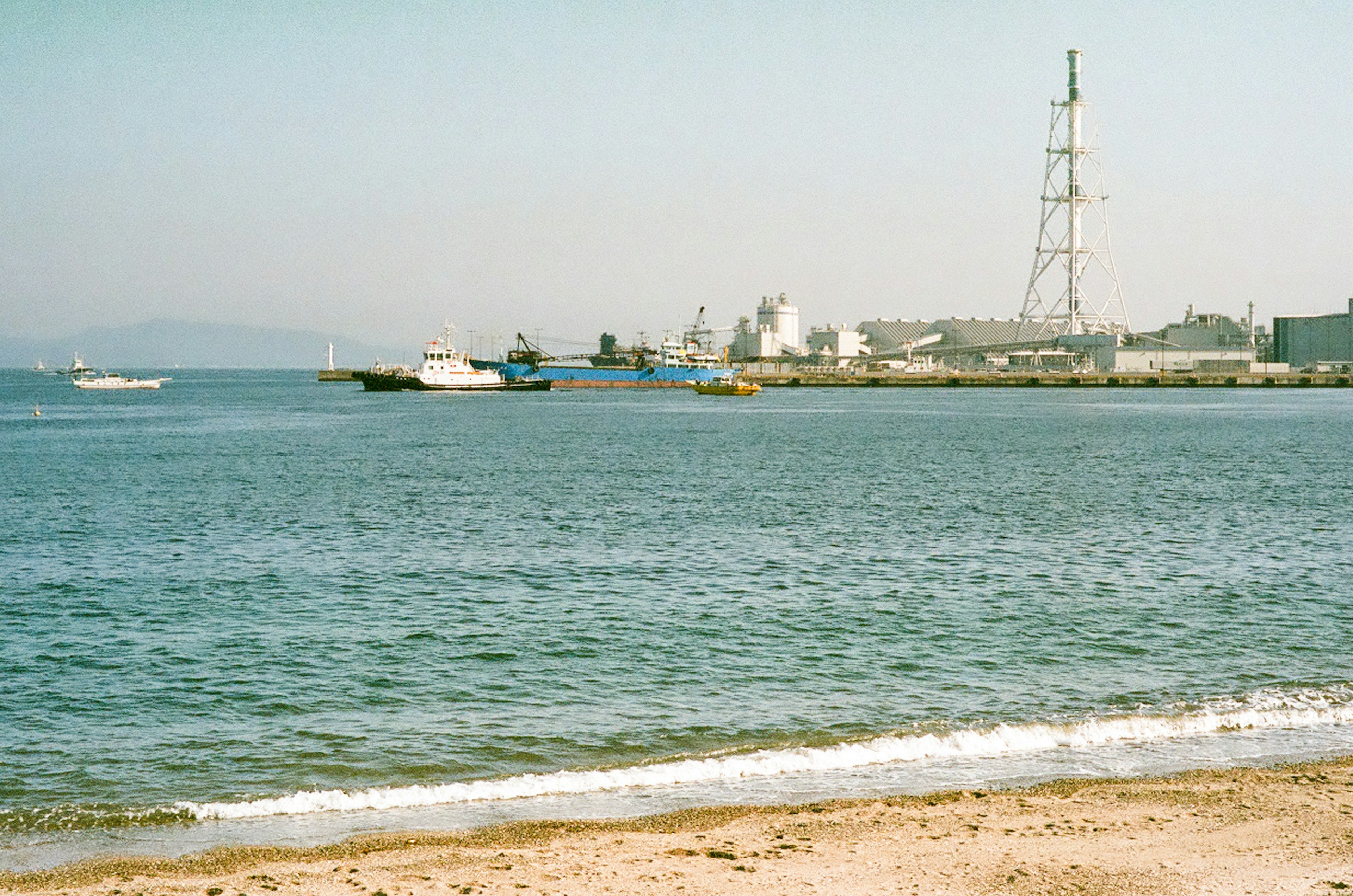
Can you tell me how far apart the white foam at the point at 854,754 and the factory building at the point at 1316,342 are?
551ft

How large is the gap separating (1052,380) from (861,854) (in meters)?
173

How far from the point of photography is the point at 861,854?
10094 millimetres

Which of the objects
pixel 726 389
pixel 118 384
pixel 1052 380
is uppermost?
pixel 118 384

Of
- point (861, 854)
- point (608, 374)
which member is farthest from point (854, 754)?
point (608, 374)

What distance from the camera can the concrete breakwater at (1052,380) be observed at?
533 ft

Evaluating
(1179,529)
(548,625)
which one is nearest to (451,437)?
(1179,529)

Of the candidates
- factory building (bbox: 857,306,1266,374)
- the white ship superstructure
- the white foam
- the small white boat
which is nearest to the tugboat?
the white ship superstructure

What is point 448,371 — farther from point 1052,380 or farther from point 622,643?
point 622,643

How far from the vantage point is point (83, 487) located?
45.1 metres

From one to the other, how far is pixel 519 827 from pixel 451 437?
220 ft

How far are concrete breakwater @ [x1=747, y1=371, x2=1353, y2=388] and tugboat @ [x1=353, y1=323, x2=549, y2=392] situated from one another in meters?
39.2

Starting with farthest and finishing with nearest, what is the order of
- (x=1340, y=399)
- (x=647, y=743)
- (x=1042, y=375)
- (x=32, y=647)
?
(x=1042, y=375) → (x=1340, y=399) → (x=32, y=647) → (x=647, y=743)

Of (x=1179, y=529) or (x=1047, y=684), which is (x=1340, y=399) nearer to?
(x=1179, y=529)

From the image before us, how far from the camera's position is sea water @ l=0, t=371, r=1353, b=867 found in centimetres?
1281
